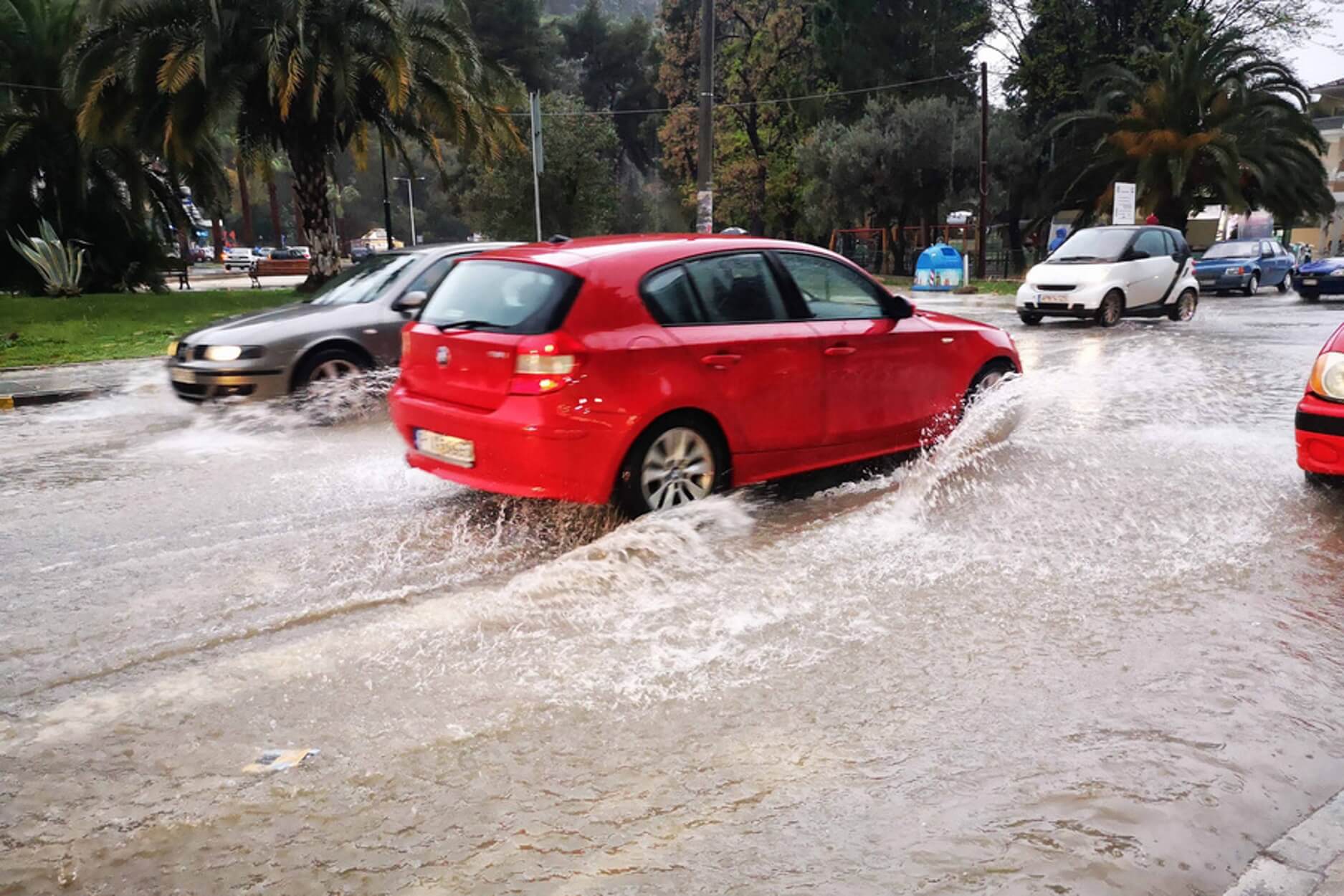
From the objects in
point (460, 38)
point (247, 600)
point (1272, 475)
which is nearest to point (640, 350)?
point (247, 600)

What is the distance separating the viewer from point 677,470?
580 cm

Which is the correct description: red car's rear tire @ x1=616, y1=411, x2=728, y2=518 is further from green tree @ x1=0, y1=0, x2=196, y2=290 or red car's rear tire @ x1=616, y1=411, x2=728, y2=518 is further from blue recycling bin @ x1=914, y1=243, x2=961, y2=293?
blue recycling bin @ x1=914, y1=243, x2=961, y2=293

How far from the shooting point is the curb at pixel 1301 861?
2.75 metres

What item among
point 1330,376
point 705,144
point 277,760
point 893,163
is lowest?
point 277,760

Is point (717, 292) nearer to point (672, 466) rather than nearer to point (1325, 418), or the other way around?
point (672, 466)

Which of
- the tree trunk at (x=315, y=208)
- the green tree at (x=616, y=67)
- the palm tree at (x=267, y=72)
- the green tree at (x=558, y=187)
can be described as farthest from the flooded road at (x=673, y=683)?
the green tree at (x=616, y=67)

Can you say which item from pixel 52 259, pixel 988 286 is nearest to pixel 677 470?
pixel 52 259

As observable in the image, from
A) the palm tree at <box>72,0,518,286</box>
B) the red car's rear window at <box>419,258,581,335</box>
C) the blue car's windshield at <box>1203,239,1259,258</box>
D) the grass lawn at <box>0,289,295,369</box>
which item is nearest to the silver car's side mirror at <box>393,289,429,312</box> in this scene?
the red car's rear window at <box>419,258,581,335</box>

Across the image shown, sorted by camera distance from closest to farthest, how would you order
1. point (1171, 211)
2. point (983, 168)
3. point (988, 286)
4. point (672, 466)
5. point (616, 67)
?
point (672, 466)
point (988, 286)
point (1171, 211)
point (983, 168)
point (616, 67)

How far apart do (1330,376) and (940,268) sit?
79.7 ft

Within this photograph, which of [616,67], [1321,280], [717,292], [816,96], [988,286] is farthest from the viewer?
[616,67]

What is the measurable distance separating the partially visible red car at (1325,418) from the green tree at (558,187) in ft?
131

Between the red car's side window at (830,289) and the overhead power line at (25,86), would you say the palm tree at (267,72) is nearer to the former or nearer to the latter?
the overhead power line at (25,86)

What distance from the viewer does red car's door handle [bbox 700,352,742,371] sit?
5758 mm
